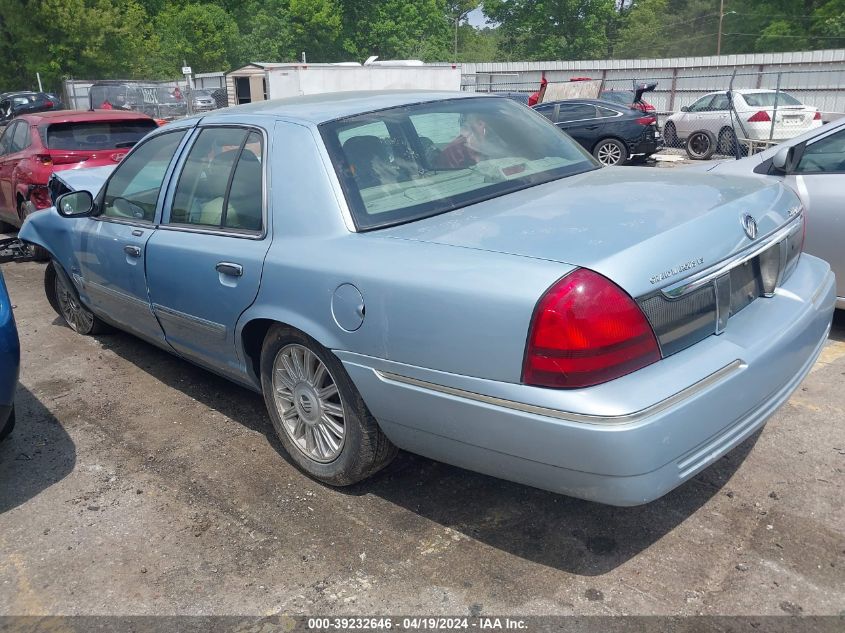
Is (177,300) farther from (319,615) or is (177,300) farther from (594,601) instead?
(594,601)

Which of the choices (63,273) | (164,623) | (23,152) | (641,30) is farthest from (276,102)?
(641,30)

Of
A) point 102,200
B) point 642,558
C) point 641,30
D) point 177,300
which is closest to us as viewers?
point 642,558

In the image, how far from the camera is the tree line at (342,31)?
122 feet

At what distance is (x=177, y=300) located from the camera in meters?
3.95

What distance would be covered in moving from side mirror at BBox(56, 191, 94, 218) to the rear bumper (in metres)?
2.63

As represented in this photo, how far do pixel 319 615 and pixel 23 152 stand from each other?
305 inches

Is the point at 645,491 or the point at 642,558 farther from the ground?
the point at 645,491

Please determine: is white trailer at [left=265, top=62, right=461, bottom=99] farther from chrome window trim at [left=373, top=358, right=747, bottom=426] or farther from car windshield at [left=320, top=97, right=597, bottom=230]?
chrome window trim at [left=373, top=358, right=747, bottom=426]

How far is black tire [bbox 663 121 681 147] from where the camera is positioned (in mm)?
18953

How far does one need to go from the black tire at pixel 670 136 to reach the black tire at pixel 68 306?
16.2 metres

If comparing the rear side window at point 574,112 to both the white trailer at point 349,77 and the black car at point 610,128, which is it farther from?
the white trailer at point 349,77

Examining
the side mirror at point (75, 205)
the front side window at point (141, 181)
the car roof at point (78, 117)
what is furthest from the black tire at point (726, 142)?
the side mirror at point (75, 205)

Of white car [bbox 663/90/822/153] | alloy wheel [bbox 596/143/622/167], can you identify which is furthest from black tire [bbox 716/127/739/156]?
alloy wheel [bbox 596/143/622/167]

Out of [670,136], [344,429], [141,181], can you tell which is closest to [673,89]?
[670,136]
